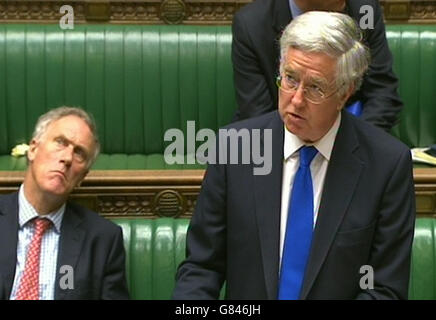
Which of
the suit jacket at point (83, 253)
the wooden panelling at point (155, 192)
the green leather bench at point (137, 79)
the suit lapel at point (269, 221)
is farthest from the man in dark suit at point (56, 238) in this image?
the green leather bench at point (137, 79)

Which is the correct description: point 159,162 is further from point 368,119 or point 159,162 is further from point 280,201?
point 280,201

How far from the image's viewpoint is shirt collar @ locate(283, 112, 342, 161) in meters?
0.85

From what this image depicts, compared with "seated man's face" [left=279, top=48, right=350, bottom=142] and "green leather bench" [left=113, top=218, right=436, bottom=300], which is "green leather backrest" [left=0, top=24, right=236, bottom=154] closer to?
"green leather bench" [left=113, top=218, right=436, bottom=300]

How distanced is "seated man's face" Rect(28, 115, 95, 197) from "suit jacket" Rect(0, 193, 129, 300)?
0.04 m

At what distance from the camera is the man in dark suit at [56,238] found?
1.01m

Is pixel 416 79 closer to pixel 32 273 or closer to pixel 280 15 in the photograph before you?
pixel 280 15

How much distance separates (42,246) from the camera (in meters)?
1.03

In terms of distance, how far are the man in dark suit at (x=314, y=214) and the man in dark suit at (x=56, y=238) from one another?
21cm

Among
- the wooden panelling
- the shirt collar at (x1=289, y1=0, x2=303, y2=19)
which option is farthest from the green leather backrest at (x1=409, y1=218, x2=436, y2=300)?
the shirt collar at (x1=289, y1=0, x2=303, y2=19)

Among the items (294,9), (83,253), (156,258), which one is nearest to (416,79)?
(294,9)

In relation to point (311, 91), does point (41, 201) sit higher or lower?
lower

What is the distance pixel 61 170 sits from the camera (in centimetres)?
105

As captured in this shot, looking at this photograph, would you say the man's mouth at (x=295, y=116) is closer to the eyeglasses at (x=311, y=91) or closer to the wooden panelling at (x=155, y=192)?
the eyeglasses at (x=311, y=91)

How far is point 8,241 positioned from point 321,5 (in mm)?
545
